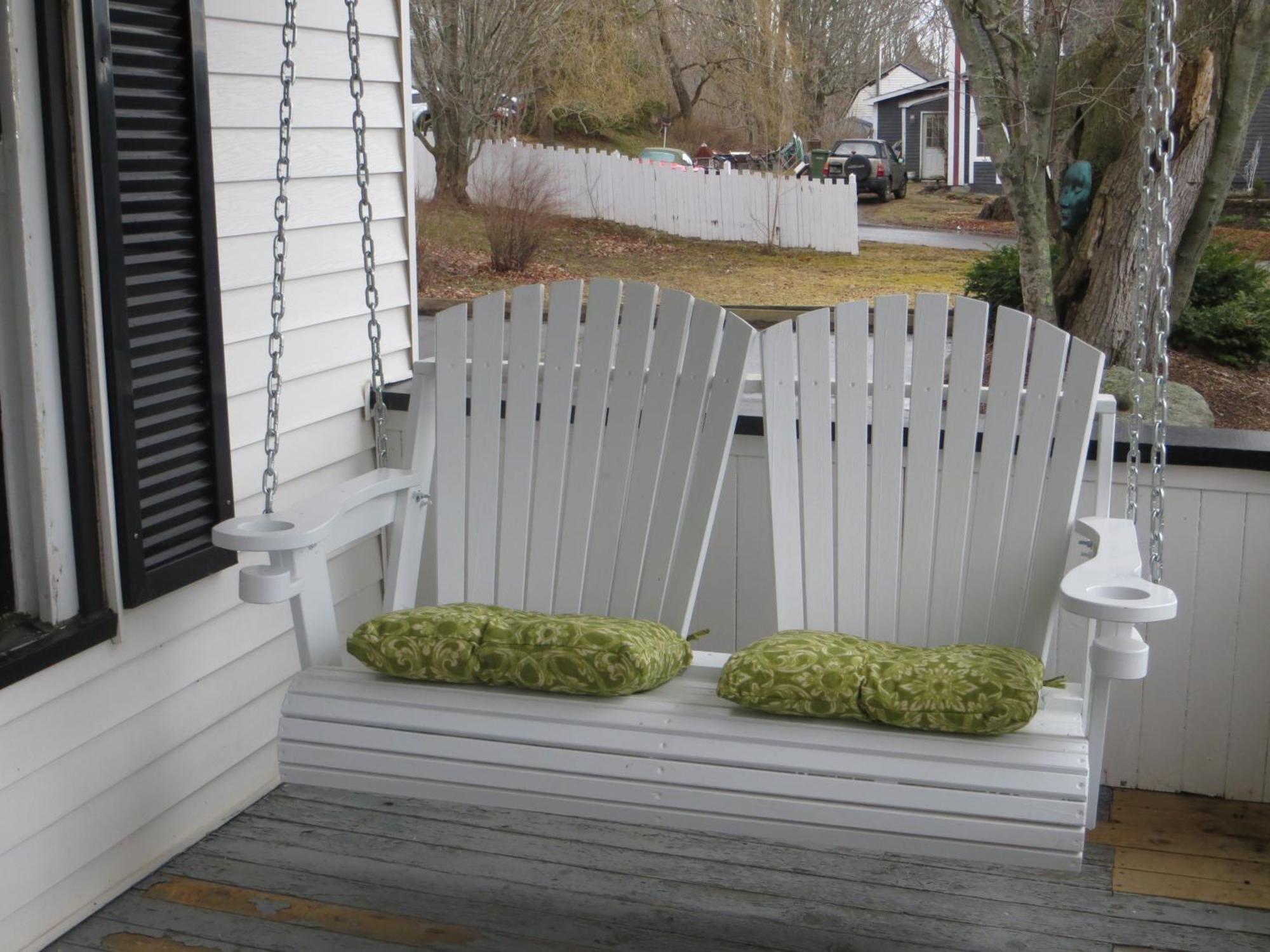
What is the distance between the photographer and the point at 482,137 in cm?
587

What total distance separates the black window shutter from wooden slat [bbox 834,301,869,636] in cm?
107

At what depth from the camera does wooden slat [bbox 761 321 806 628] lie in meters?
2.21

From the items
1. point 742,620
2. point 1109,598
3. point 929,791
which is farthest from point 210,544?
point 1109,598

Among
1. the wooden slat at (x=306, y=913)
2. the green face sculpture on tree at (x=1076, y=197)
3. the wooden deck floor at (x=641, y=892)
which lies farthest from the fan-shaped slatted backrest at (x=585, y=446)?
the green face sculpture on tree at (x=1076, y=197)

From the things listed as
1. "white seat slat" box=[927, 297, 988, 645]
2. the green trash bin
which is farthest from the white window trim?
the green trash bin

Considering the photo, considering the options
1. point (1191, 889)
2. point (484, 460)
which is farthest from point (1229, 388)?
point (484, 460)

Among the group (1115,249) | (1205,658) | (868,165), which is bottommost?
(1205,658)

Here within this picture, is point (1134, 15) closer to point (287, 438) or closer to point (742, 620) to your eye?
point (742, 620)

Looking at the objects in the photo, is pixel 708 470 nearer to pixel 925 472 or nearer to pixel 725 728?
pixel 925 472

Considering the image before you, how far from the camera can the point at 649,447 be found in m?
2.27

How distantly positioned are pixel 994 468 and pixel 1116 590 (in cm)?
45

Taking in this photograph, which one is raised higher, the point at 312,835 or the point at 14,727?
the point at 14,727

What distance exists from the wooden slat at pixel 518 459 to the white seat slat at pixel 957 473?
28.7 inches

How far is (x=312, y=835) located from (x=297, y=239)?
115 cm
